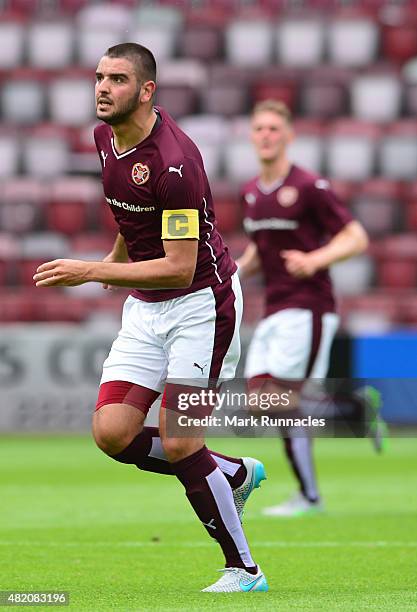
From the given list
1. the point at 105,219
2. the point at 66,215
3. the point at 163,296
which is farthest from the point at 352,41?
the point at 163,296

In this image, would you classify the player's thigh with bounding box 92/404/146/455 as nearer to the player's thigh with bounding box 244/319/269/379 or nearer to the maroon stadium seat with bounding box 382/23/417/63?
the player's thigh with bounding box 244/319/269/379

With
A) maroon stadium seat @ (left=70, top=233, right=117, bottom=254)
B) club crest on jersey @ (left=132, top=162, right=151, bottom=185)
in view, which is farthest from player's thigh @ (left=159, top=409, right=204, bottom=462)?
maroon stadium seat @ (left=70, top=233, right=117, bottom=254)

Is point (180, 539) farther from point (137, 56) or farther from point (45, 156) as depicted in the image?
point (45, 156)

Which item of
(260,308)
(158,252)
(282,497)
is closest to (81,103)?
(260,308)

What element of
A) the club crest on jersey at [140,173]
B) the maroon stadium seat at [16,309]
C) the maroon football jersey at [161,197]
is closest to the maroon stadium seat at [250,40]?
the maroon stadium seat at [16,309]

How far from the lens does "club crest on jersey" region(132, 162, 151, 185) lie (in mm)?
5281

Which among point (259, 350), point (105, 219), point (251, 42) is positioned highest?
point (251, 42)

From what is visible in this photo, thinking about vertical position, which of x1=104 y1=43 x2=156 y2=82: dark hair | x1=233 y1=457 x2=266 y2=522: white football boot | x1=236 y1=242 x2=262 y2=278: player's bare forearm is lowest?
x1=233 y1=457 x2=266 y2=522: white football boot

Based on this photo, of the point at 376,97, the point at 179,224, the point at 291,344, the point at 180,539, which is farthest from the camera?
the point at 376,97

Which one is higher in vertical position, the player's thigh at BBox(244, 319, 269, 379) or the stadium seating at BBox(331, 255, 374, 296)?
the player's thigh at BBox(244, 319, 269, 379)

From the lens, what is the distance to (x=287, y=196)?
862 cm

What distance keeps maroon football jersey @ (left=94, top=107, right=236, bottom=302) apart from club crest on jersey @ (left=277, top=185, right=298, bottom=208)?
2980 millimetres

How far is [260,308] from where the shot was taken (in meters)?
15.2

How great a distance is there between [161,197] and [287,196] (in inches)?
137
